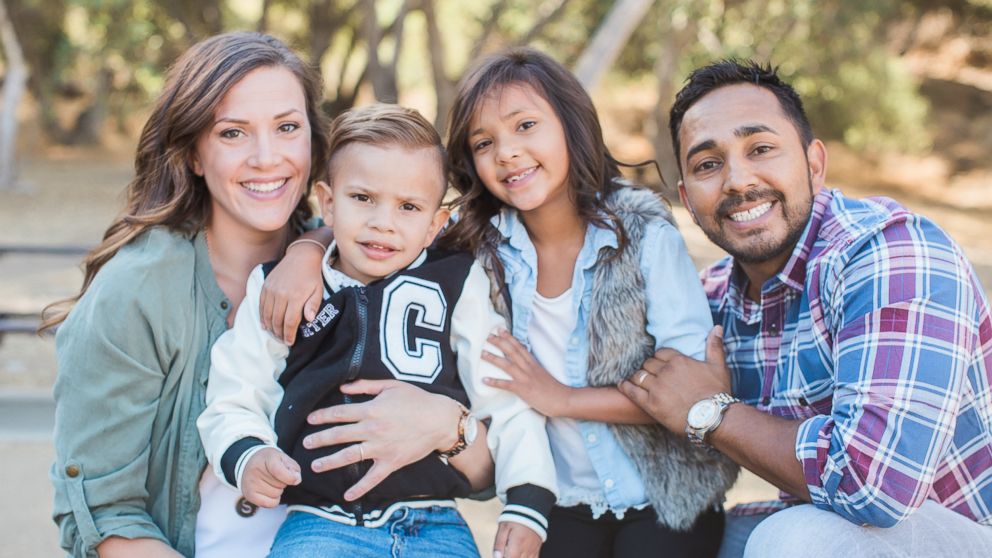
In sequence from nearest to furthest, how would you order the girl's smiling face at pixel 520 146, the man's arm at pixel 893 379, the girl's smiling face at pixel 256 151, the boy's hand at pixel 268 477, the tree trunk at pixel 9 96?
the man's arm at pixel 893 379 < the boy's hand at pixel 268 477 < the girl's smiling face at pixel 256 151 < the girl's smiling face at pixel 520 146 < the tree trunk at pixel 9 96

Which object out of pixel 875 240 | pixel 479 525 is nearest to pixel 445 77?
pixel 479 525

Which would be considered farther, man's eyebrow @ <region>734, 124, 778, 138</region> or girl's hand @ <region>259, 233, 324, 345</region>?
man's eyebrow @ <region>734, 124, 778, 138</region>

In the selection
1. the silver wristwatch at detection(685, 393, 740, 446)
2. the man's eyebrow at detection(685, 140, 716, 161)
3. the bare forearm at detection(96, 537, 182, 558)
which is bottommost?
the bare forearm at detection(96, 537, 182, 558)

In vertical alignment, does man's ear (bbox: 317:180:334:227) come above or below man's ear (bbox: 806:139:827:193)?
below

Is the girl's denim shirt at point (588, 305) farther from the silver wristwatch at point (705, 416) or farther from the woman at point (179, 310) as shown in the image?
the woman at point (179, 310)

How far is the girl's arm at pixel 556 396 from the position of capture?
2.44 meters

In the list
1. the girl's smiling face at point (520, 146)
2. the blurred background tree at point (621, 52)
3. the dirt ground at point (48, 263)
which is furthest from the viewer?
the blurred background tree at point (621, 52)

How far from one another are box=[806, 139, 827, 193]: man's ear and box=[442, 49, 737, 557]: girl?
1.29 ft

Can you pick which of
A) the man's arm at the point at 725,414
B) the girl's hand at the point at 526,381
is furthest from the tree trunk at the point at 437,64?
the man's arm at the point at 725,414

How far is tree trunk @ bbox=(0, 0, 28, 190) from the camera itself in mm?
14117

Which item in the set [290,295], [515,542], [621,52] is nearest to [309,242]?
[290,295]

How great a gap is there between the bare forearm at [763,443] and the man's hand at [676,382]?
0.30 ft

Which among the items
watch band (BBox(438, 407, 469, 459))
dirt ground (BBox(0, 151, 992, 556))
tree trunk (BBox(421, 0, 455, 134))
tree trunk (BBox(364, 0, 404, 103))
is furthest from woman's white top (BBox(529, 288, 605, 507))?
tree trunk (BBox(364, 0, 404, 103))

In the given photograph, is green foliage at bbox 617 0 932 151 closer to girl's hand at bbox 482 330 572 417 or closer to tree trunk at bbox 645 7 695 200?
tree trunk at bbox 645 7 695 200
